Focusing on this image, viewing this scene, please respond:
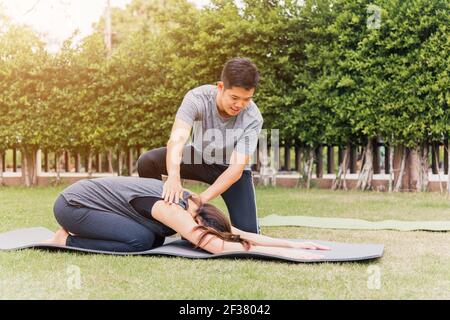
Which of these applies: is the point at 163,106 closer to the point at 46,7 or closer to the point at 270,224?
the point at 46,7

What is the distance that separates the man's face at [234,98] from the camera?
12.9 feet

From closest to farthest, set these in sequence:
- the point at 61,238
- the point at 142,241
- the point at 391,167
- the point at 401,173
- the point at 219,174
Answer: the point at 142,241 < the point at 61,238 < the point at 219,174 < the point at 401,173 < the point at 391,167

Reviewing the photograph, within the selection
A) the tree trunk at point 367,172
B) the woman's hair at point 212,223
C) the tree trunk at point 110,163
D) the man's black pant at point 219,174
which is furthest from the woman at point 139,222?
the tree trunk at point 110,163

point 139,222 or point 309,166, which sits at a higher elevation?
point 309,166

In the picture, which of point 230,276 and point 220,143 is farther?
point 220,143

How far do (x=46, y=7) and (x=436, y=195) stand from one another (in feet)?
31.1

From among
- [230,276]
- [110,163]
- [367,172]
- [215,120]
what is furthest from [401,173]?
[230,276]

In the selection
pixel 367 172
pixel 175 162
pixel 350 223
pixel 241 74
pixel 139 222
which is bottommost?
pixel 350 223

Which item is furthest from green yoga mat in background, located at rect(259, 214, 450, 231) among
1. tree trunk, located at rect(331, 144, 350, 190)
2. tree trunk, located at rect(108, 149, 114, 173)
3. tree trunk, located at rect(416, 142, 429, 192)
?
tree trunk, located at rect(108, 149, 114, 173)

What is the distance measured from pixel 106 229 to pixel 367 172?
282 inches

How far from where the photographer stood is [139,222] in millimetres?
3992

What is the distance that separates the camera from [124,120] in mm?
11344

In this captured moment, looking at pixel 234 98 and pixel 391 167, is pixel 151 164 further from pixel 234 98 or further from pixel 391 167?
pixel 391 167

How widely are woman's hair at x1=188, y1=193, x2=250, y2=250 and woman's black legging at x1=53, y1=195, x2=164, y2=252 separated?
38cm
